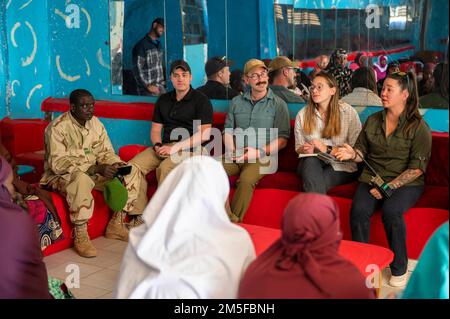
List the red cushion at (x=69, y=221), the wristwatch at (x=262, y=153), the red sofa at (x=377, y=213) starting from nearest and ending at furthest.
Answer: the red sofa at (x=377, y=213) → the red cushion at (x=69, y=221) → the wristwatch at (x=262, y=153)

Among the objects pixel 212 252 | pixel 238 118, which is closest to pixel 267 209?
pixel 238 118

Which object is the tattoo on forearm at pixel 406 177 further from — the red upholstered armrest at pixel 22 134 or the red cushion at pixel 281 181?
the red upholstered armrest at pixel 22 134

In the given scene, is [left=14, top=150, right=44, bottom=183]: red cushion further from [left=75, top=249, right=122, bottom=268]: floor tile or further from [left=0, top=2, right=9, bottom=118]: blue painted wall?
[left=75, top=249, right=122, bottom=268]: floor tile

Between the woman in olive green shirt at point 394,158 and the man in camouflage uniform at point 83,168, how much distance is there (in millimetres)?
1747

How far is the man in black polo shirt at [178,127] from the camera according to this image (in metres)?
4.85

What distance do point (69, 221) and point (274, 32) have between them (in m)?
2.36

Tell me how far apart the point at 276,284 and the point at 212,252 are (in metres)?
0.35

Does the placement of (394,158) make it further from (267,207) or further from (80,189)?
(80,189)

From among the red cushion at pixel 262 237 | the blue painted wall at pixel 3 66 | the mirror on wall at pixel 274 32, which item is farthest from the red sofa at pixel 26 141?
the red cushion at pixel 262 237

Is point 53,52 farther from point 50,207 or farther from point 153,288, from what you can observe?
point 153,288

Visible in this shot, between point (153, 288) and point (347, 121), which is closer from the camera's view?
point (153, 288)

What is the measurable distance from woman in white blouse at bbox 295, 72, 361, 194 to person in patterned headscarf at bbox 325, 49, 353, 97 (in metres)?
0.35

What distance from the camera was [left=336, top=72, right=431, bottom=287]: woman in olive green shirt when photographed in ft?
12.7

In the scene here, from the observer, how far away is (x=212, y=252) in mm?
2359
